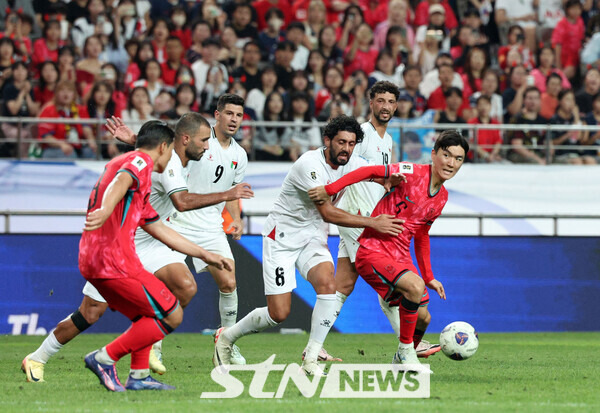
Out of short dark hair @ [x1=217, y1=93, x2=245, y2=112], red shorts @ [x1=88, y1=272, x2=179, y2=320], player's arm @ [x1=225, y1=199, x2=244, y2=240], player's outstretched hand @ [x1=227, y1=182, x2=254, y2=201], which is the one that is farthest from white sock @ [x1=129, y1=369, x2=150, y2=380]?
short dark hair @ [x1=217, y1=93, x2=245, y2=112]

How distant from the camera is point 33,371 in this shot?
7.98m

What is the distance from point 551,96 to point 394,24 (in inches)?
128

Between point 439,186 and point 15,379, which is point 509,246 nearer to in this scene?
point 439,186

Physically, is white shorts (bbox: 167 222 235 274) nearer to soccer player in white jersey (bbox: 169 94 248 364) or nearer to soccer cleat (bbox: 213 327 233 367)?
soccer player in white jersey (bbox: 169 94 248 364)

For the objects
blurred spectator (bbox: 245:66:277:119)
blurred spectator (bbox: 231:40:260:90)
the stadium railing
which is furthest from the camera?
blurred spectator (bbox: 231:40:260:90)

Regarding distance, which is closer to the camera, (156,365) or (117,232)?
(117,232)

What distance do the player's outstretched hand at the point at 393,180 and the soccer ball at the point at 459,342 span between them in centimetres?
135

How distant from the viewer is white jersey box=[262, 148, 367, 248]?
888 cm

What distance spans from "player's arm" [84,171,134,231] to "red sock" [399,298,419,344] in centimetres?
283

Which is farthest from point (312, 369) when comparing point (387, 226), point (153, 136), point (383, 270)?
point (153, 136)

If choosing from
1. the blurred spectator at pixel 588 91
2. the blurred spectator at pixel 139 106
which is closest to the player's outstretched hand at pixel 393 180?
the blurred spectator at pixel 139 106

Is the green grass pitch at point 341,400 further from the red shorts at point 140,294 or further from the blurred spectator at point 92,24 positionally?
the blurred spectator at point 92,24

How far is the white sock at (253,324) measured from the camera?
8.88 meters

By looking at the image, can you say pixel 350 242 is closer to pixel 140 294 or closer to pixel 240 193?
pixel 240 193
